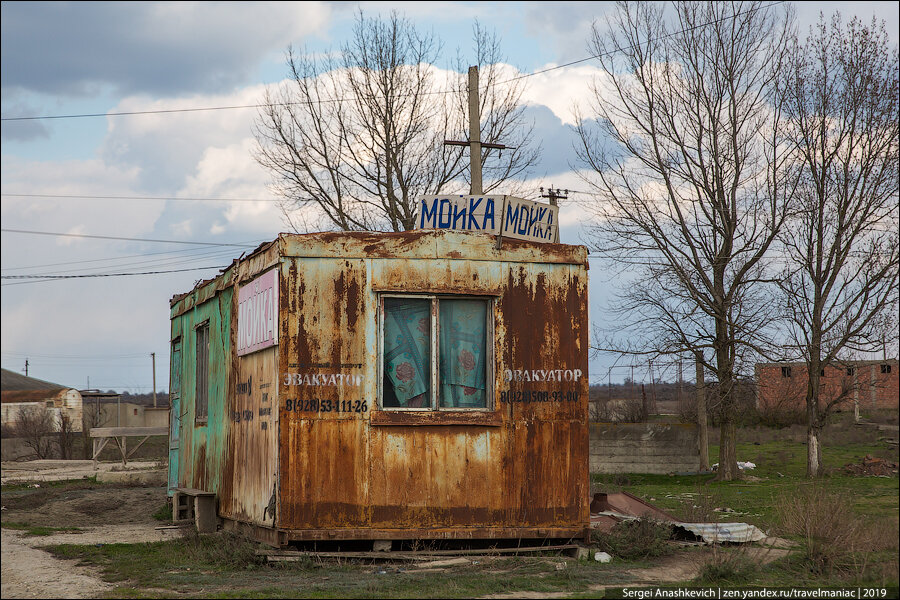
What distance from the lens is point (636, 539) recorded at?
945 centimetres

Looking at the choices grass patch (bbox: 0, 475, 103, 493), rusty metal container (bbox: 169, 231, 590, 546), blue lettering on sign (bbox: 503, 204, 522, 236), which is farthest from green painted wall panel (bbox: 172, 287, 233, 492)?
grass patch (bbox: 0, 475, 103, 493)

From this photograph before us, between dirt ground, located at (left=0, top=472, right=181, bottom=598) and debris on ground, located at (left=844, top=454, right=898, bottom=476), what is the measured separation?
15.2m

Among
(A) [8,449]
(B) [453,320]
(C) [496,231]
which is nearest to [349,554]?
(B) [453,320]

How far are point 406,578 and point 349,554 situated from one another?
1053 mm

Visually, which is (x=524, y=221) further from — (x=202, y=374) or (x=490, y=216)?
(x=202, y=374)

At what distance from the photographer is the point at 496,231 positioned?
9.67 m

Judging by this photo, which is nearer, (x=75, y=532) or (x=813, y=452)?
(x=75, y=532)

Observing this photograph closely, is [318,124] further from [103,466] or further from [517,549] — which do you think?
[517,549]

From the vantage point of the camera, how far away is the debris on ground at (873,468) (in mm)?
20219

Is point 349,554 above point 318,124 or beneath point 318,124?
beneath

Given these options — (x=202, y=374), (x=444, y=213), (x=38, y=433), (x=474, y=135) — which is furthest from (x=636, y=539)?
(x=38, y=433)

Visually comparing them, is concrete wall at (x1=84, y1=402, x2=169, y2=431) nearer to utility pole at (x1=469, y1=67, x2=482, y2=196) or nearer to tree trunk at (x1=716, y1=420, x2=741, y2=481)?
tree trunk at (x1=716, y1=420, x2=741, y2=481)

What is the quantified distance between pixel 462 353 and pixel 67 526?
8.03 meters

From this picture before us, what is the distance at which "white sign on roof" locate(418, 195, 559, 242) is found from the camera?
9.68 meters
